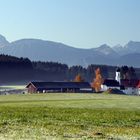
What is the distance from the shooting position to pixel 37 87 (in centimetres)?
17612

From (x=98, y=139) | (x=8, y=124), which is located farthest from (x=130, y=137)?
(x=8, y=124)

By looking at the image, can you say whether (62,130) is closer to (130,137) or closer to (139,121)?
(130,137)

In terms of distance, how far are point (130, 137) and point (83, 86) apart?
164 metres

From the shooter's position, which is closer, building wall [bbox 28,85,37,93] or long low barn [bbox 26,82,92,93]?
building wall [bbox 28,85,37,93]

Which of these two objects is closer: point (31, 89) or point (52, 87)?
point (31, 89)

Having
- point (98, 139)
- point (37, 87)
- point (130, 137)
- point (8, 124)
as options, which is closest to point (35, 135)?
point (98, 139)

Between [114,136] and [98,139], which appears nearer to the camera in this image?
[98,139]

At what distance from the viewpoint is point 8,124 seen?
116ft

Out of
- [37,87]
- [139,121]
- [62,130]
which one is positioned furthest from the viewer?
[37,87]

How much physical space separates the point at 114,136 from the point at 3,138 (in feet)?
22.7

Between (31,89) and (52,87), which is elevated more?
(52,87)

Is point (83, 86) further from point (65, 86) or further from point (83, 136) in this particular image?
point (83, 136)

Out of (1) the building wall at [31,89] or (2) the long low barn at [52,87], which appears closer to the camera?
(1) the building wall at [31,89]

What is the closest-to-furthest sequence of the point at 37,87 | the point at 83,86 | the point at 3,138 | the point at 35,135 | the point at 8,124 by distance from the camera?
the point at 3,138, the point at 35,135, the point at 8,124, the point at 37,87, the point at 83,86
